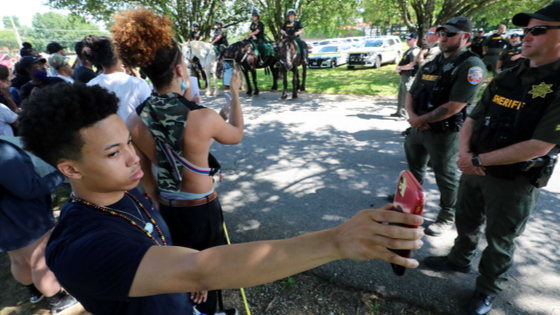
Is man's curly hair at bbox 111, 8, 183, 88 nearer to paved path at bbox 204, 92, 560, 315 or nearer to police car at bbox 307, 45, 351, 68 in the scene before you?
paved path at bbox 204, 92, 560, 315

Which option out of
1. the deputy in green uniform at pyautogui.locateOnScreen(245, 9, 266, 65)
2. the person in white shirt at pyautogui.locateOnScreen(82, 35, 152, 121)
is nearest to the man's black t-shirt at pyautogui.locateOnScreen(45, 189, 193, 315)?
the person in white shirt at pyautogui.locateOnScreen(82, 35, 152, 121)

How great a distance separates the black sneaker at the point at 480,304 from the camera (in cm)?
228

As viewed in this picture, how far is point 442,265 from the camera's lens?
279 cm

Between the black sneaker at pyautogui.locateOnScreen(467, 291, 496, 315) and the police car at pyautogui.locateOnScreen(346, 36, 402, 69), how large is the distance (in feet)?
55.0

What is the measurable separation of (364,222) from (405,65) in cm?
741

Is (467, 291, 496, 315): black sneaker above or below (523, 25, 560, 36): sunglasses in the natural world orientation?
below

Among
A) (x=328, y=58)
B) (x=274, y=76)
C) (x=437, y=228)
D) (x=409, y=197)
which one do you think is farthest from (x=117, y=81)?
(x=328, y=58)

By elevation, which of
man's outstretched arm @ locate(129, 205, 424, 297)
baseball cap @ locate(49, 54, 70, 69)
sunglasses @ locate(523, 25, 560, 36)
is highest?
sunglasses @ locate(523, 25, 560, 36)

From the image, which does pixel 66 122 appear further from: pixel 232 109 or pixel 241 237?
pixel 241 237

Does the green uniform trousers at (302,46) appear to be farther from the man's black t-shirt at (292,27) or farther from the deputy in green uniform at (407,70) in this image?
the deputy in green uniform at (407,70)

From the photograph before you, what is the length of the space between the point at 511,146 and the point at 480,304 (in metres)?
1.21

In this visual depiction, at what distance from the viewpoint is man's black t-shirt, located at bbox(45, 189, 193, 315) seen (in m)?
0.88

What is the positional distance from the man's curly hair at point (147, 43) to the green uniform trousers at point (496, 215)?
2.45 metres

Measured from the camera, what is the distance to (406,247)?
79 cm
